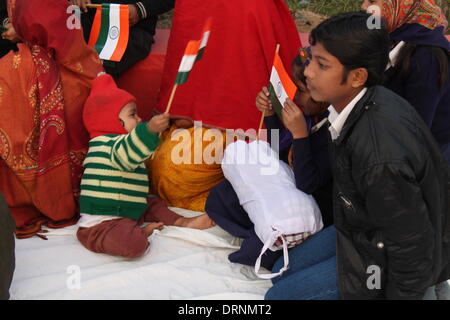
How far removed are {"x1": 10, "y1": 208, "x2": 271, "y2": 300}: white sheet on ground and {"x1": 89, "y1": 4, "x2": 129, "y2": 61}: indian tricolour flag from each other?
951mm

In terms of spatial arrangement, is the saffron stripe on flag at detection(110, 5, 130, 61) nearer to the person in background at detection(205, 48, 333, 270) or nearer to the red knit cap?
the red knit cap

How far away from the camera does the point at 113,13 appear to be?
290 cm

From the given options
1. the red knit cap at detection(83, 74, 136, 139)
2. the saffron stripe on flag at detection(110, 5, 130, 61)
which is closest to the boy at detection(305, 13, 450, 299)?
the red knit cap at detection(83, 74, 136, 139)

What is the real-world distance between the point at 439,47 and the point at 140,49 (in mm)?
1662

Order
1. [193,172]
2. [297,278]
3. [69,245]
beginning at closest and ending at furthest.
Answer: [297,278], [69,245], [193,172]

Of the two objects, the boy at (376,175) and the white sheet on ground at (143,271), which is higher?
the boy at (376,175)

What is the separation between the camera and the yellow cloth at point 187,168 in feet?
8.88

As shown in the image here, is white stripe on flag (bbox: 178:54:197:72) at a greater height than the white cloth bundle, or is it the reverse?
white stripe on flag (bbox: 178:54:197:72)

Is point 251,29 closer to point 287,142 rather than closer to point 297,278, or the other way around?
point 287,142

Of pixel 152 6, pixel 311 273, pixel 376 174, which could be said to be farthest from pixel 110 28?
pixel 376 174

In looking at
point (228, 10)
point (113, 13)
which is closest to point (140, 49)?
point (113, 13)

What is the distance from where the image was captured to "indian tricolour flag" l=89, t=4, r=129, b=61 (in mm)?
2861

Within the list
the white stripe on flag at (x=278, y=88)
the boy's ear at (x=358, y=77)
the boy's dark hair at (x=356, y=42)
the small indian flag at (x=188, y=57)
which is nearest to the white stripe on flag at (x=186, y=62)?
the small indian flag at (x=188, y=57)

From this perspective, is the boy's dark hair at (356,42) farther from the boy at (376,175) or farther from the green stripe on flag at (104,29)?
the green stripe on flag at (104,29)
